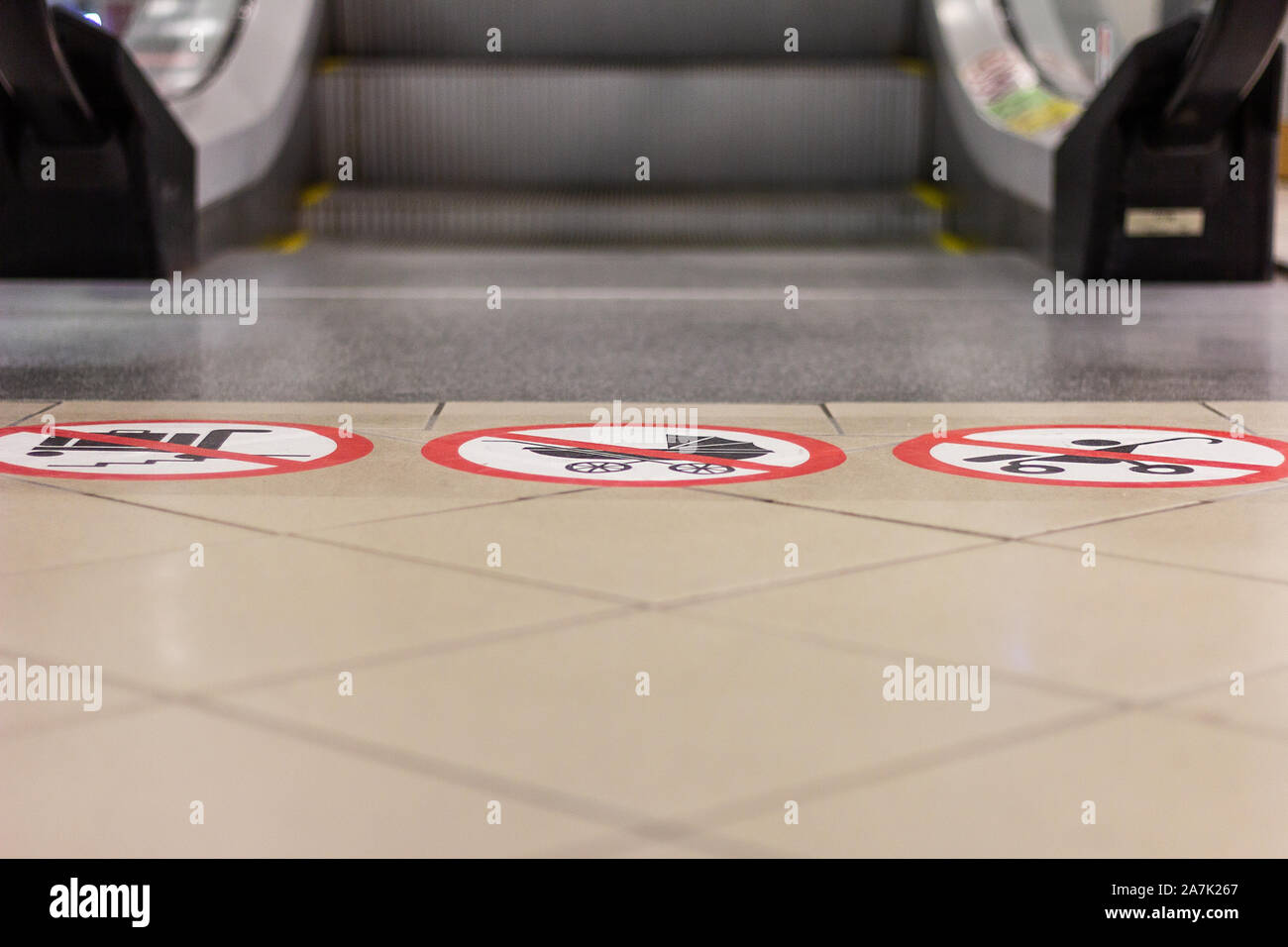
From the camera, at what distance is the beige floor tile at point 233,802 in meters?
1.51

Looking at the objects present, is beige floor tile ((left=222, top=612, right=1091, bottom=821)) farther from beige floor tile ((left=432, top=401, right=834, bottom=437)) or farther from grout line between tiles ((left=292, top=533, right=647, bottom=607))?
beige floor tile ((left=432, top=401, right=834, bottom=437))

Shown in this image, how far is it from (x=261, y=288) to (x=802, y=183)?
171 inches

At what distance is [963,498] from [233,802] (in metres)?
1.78

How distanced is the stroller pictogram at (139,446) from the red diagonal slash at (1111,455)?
4.99ft

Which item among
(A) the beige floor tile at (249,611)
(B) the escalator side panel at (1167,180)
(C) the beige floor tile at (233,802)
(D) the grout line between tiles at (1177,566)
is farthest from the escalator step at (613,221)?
(C) the beige floor tile at (233,802)

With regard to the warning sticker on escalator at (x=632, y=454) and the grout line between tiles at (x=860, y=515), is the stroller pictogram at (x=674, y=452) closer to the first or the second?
the warning sticker on escalator at (x=632, y=454)

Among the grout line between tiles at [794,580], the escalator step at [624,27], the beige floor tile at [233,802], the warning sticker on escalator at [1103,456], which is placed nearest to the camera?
the beige floor tile at [233,802]

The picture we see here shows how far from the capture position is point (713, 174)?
403 inches

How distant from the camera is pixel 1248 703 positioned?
1.90 meters

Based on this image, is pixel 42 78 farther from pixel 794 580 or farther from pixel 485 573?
pixel 794 580

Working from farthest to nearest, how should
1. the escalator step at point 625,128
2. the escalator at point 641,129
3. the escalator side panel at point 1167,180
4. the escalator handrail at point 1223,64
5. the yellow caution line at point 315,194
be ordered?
the escalator step at point 625,128 < the yellow caution line at point 315,194 < the escalator side panel at point 1167,180 < the escalator at point 641,129 < the escalator handrail at point 1223,64

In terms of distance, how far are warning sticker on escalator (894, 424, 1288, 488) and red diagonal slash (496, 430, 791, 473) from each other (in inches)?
12.6

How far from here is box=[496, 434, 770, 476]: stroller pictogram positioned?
3348 millimetres
